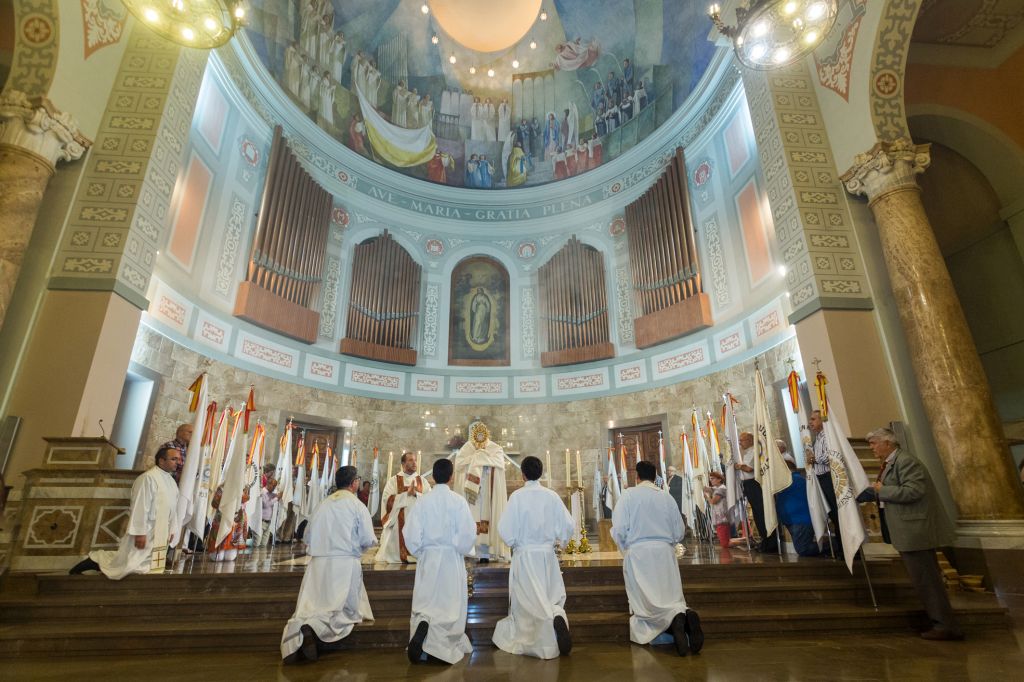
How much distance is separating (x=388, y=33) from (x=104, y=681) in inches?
623

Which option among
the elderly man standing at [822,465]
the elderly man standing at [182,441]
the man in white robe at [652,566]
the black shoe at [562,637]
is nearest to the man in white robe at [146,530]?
the elderly man standing at [182,441]

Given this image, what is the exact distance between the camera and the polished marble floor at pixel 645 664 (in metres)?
3.02

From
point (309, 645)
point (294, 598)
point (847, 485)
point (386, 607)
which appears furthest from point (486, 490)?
point (847, 485)

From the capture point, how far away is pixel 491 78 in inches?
623

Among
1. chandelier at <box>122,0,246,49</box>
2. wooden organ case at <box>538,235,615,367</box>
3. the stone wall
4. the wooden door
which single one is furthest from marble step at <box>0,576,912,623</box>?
wooden organ case at <box>538,235,615,367</box>

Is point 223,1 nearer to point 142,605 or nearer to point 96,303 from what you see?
point 96,303

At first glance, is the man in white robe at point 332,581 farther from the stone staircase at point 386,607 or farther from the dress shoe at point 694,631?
the dress shoe at point 694,631

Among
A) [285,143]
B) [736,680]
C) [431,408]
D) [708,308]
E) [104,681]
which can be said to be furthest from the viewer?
[431,408]

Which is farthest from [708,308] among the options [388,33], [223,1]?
[388,33]

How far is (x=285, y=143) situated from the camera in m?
11.9

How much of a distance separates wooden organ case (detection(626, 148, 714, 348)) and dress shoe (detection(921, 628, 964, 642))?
7592 mm

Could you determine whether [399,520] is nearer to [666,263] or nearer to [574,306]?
[574,306]

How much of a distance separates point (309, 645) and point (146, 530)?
2.43 meters

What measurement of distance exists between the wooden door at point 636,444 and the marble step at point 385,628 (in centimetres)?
713
